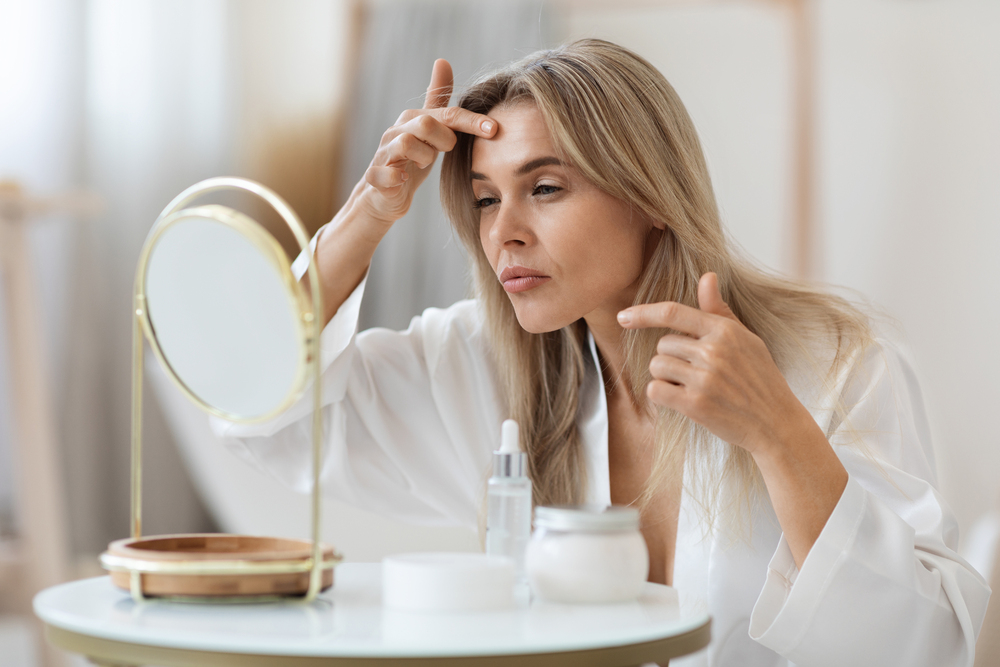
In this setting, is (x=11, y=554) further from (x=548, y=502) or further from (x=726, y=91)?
(x=726, y=91)

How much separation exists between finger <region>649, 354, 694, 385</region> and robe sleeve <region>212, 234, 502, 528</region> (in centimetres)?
51

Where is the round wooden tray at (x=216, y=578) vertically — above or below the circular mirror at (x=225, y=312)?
below

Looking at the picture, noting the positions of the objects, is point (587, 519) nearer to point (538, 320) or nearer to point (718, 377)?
point (718, 377)

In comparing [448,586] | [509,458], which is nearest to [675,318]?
[509,458]

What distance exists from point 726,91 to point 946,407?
3.23ft

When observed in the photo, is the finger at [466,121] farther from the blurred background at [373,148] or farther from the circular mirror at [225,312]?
the blurred background at [373,148]

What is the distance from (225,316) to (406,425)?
0.58 m

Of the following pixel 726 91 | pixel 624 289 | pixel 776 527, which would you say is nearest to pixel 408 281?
pixel 726 91

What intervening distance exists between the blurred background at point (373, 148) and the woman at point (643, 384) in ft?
3.32

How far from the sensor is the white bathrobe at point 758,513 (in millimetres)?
800

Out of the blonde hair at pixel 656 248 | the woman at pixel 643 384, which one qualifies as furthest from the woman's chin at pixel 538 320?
the blonde hair at pixel 656 248

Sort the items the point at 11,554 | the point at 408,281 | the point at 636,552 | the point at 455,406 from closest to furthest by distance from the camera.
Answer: the point at 636,552 → the point at 455,406 → the point at 11,554 → the point at 408,281

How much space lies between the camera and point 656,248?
1.14 meters

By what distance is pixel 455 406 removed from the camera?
50.1 inches
